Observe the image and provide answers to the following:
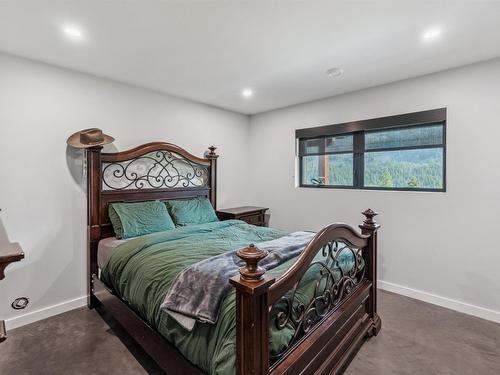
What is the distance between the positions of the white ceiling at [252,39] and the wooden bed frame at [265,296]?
0.96 meters

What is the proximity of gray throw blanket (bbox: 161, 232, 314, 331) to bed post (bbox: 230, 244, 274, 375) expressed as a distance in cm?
27

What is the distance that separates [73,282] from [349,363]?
8.92 ft

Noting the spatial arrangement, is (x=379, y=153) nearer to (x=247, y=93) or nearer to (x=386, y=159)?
(x=386, y=159)

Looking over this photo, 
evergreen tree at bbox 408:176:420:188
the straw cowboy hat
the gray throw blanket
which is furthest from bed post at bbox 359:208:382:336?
the straw cowboy hat

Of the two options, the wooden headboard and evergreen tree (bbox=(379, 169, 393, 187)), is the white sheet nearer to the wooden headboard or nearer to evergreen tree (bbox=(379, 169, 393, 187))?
the wooden headboard

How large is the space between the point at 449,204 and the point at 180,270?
9.05ft

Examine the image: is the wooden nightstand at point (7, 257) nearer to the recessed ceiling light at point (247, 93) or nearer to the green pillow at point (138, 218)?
the green pillow at point (138, 218)

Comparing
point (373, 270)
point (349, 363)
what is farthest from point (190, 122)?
point (349, 363)

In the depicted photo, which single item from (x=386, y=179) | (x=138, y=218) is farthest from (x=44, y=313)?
(x=386, y=179)

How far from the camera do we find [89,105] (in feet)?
9.37

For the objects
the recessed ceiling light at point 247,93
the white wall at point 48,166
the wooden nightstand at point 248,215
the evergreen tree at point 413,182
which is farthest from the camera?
the wooden nightstand at point 248,215

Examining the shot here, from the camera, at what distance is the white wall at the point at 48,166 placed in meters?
2.41

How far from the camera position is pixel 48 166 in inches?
103

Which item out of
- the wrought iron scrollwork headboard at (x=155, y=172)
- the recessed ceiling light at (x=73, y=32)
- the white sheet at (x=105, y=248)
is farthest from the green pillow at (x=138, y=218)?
the recessed ceiling light at (x=73, y=32)
